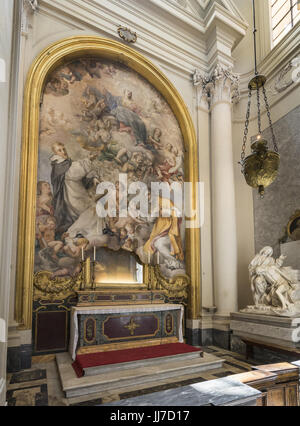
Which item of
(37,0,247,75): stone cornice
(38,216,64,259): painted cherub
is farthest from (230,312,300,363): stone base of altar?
(37,0,247,75): stone cornice

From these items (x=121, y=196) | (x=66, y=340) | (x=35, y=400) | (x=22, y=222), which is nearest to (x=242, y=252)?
(x=121, y=196)

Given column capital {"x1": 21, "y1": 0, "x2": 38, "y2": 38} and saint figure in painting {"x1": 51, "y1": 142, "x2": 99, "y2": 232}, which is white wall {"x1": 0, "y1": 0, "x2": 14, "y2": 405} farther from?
column capital {"x1": 21, "y1": 0, "x2": 38, "y2": 38}

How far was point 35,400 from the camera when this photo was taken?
391cm

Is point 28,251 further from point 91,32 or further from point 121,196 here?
point 91,32

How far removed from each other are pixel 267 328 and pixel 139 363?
261cm

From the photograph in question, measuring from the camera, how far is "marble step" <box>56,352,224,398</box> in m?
4.21

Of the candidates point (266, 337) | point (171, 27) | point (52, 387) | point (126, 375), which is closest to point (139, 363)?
point (126, 375)

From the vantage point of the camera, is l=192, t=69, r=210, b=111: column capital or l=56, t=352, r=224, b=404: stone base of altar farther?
l=192, t=69, r=210, b=111: column capital

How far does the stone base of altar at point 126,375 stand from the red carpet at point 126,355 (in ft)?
0.38

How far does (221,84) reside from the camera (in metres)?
8.73

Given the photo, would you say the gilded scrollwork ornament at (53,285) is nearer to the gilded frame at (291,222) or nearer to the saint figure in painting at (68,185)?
the saint figure in painting at (68,185)

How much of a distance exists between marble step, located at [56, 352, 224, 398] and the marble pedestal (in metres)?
1.11

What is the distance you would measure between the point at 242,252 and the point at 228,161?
2744 millimetres

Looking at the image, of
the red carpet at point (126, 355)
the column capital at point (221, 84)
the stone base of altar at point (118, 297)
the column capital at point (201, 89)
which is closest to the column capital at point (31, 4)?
the column capital at point (201, 89)
